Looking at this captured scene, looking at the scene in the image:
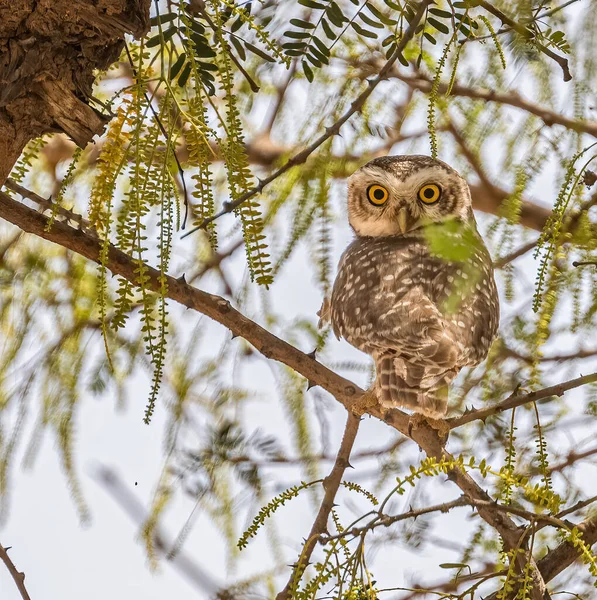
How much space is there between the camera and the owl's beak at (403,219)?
2195 millimetres

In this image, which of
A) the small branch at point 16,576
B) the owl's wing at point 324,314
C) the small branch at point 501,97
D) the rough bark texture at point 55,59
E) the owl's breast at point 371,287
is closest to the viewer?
the rough bark texture at point 55,59

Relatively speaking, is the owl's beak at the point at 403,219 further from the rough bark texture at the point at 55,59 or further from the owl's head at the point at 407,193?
the rough bark texture at the point at 55,59

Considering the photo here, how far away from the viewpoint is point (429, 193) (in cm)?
224

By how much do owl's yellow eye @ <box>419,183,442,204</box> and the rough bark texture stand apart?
41.7 inches

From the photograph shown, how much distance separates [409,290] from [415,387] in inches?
11.0

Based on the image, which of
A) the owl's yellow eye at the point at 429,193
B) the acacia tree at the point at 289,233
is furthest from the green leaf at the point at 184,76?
the owl's yellow eye at the point at 429,193

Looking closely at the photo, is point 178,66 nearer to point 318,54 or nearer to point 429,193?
point 318,54

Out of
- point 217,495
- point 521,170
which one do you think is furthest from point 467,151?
point 217,495

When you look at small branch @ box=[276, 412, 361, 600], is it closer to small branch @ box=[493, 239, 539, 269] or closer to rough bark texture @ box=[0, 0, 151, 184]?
small branch @ box=[493, 239, 539, 269]

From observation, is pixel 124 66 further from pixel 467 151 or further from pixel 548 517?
pixel 548 517

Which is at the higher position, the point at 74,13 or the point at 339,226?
the point at 339,226

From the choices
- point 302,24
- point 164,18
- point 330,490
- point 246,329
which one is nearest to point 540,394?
point 330,490

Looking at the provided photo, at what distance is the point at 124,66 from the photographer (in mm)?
2422

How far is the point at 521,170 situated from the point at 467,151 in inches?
21.3
